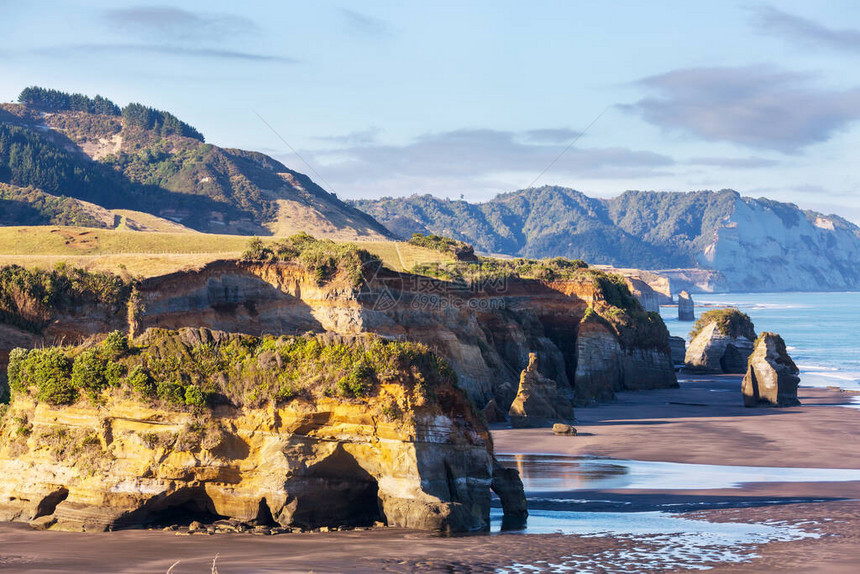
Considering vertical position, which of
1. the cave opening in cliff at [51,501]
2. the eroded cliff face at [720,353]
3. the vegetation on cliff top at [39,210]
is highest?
the vegetation on cliff top at [39,210]

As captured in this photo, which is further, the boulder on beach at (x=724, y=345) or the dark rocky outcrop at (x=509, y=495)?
the boulder on beach at (x=724, y=345)

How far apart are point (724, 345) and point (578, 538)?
6834cm

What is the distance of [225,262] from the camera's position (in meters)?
50.8

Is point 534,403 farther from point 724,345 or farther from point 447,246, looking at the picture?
point 724,345

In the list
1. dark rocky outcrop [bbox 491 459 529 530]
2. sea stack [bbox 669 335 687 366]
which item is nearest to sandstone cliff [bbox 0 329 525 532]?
dark rocky outcrop [bbox 491 459 529 530]

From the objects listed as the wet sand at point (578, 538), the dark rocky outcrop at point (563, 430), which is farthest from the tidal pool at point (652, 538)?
the dark rocky outcrop at point (563, 430)

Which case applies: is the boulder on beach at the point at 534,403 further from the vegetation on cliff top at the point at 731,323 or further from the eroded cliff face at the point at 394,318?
the vegetation on cliff top at the point at 731,323

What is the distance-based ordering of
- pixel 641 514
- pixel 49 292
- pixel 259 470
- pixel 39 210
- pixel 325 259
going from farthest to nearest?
1. pixel 39 210
2. pixel 325 259
3. pixel 49 292
4. pixel 641 514
5. pixel 259 470

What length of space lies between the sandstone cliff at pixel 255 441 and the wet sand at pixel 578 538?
0.95 meters

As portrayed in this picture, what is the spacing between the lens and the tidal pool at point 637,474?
31.8 m

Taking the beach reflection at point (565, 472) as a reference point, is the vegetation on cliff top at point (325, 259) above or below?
above

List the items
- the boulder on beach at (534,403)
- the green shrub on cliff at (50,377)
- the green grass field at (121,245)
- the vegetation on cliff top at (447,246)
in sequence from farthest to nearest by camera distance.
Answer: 1. the vegetation on cliff top at (447,246)
2. the green grass field at (121,245)
3. the boulder on beach at (534,403)
4. the green shrub on cliff at (50,377)

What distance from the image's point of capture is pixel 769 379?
193 ft

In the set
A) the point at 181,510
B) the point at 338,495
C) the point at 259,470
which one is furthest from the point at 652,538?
the point at 181,510
